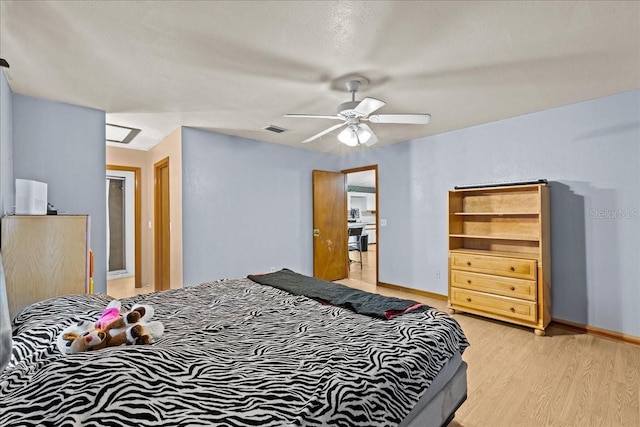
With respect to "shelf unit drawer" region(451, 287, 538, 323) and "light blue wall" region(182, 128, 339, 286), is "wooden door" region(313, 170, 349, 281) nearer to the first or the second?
"light blue wall" region(182, 128, 339, 286)

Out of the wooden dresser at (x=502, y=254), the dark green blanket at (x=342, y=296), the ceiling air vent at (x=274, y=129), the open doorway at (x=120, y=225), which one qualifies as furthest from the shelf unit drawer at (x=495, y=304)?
the open doorway at (x=120, y=225)

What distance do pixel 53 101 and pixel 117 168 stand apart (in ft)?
6.90

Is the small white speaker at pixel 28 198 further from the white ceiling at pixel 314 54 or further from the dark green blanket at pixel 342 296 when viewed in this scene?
the dark green blanket at pixel 342 296

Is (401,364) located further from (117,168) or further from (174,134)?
(117,168)

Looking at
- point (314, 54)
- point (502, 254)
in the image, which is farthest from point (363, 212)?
point (314, 54)

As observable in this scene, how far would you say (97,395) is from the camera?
85 cm

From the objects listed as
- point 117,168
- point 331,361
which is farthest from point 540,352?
point 117,168

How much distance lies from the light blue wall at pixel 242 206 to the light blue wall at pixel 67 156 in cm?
89

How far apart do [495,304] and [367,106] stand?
2609mm

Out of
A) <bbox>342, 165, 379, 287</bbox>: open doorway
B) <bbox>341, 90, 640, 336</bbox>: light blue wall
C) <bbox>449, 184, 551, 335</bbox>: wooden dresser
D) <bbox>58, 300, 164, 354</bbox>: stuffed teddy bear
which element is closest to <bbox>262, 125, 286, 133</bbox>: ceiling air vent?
<bbox>341, 90, 640, 336</bbox>: light blue wall

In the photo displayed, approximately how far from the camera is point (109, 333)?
134cm

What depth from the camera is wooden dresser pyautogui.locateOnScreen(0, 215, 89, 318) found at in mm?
2271

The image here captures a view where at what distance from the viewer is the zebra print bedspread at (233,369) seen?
2.81ft

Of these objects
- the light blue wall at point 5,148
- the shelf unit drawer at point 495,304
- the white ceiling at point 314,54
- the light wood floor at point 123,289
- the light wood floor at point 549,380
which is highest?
the white ceiling at point 314,54
